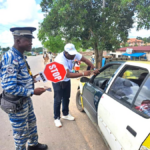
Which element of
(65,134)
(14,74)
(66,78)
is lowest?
(65,134)

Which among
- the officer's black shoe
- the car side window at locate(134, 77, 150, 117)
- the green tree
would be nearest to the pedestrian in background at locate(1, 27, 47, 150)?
the officer's black shoe

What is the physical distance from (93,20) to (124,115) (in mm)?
8037

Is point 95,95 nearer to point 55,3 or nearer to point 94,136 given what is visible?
point 94,136

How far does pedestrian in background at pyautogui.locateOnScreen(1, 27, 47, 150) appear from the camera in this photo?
1.55 metres

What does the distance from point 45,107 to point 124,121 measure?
312 cm

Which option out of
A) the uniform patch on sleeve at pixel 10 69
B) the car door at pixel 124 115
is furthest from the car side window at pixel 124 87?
the uniform patch on sleeve at pixel 10 69

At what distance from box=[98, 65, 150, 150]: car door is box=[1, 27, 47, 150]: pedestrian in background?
982mm

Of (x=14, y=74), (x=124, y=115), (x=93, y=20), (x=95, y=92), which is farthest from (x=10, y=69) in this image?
(x=93, y=20)

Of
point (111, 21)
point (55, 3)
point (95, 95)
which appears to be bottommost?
point (95, 95)

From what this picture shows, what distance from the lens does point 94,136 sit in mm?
2775

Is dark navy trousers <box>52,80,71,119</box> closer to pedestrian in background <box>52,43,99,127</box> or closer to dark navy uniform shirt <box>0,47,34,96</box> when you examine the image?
pedestrian in background <box>52,43,99,127</box>

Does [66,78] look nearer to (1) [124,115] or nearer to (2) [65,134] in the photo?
(2) [65,134]

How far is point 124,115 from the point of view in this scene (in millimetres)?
1566

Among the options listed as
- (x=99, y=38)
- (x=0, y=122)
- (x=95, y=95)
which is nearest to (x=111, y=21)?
(x=99, y=38)
